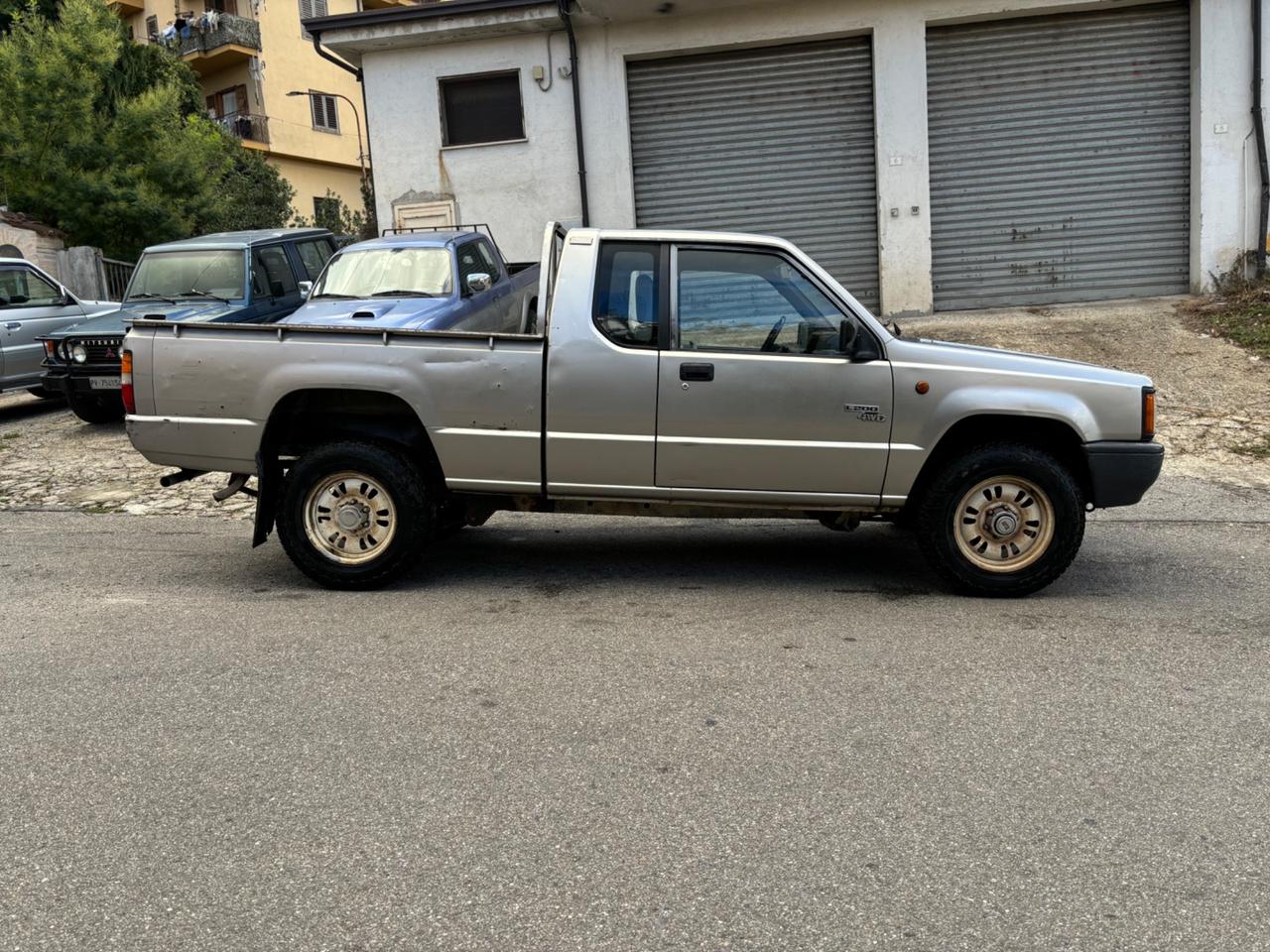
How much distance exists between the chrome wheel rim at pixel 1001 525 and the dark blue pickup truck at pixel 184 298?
7.54 metres

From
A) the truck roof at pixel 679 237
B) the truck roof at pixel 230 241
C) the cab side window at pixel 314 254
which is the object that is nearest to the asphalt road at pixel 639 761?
the truck roof at pixel 679 237

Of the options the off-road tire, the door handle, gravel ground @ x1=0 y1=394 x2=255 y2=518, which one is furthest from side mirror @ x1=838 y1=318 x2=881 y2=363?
the off-road tire

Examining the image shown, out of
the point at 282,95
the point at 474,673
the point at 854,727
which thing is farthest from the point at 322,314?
the point at 282,95

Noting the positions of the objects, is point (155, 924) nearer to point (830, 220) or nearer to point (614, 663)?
point (614, 663)

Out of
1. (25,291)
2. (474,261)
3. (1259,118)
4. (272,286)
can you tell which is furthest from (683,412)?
(1259,118)

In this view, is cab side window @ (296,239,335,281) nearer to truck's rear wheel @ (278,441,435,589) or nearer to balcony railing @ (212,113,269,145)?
truck's rear wheel @ (278,441,435,589)

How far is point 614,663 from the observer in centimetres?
506

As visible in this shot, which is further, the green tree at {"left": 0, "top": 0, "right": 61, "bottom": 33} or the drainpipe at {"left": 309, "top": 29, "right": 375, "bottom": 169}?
the green tree at {"left": 0, "top": 0, "right": 61, "bottom": 33}

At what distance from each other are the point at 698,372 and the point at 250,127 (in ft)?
116

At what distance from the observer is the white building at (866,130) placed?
49.7 feet

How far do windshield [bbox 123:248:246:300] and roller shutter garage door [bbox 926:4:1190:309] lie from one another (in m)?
9.25

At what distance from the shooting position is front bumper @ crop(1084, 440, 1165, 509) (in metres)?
5.86

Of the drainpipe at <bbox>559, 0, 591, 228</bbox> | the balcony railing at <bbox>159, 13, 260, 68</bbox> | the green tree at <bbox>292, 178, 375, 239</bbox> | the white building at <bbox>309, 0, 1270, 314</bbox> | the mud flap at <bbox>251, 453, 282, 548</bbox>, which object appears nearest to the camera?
the mud flap at <bbox>251, 453, 282, 548</bbox>

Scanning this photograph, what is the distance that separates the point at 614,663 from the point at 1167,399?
27.2ft
